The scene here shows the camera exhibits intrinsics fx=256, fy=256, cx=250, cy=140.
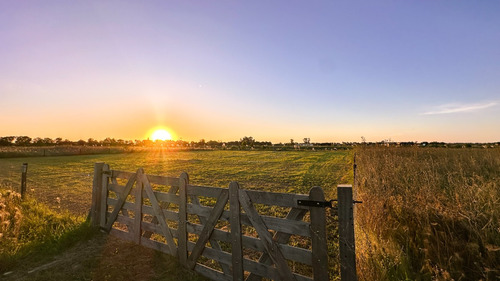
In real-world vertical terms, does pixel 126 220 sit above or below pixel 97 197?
below

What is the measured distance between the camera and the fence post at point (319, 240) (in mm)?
3406

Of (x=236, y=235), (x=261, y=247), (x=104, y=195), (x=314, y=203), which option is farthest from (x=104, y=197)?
(x=314, y=203)

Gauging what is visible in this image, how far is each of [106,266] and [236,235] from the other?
3026mm

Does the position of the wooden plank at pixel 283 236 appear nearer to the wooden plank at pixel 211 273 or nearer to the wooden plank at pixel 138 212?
the wooden plank at pixel 211 273

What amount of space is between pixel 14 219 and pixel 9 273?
2.81 metres

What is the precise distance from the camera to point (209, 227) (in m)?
4.57

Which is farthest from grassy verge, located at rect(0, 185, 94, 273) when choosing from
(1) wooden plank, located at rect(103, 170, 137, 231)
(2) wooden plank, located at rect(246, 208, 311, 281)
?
(2) wooden plank, located at rect(246, 208, 311, 281)

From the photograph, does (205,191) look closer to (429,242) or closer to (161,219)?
(161,219)

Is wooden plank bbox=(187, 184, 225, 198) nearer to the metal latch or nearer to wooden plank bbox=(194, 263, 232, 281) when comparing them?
wooden plank bbox=(194, 263, 232, 281)

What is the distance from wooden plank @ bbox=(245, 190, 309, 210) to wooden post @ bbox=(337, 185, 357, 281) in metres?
0.48

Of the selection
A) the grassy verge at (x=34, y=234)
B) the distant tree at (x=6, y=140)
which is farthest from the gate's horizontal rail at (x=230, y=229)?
the distant tree at (x=6, y=140)

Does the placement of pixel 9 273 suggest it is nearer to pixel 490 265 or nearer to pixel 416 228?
pixel 416 228

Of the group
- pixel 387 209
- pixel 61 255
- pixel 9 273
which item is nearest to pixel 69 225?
pixel 61 255

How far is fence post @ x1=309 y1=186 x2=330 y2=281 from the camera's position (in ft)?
11.2
